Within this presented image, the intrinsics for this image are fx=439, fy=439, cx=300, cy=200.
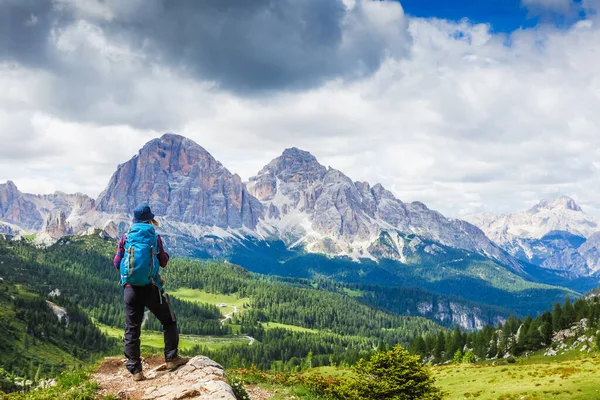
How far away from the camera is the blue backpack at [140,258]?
1795cm

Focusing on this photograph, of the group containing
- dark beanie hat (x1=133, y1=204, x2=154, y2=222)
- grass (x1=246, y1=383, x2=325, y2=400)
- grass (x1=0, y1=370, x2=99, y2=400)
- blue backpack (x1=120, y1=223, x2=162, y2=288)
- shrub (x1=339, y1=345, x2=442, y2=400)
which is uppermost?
dark beanie hat (x1=133, y1=204, x2=154, y2=222)

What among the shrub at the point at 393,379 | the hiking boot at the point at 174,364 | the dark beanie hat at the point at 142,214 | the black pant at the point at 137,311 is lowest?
the shrub at the point at 393,379

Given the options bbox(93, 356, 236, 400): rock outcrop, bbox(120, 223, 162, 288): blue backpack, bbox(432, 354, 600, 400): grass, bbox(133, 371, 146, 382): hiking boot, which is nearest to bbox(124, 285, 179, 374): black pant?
bbox(133, 371, 146, 382): hiking boot

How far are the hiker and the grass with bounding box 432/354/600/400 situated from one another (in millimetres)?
36030

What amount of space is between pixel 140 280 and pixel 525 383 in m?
45.4

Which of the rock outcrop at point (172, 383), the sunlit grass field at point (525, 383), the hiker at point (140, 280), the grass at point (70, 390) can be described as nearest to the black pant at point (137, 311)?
the hiker at point (140, 280)

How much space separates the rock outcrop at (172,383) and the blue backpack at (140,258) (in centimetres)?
434

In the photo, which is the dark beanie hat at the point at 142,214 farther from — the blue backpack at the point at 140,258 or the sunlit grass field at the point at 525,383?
the sunlit grass field at the point at 525,383

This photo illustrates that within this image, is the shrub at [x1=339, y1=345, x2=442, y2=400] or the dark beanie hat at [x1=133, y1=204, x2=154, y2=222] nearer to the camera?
the dark beanie hat at [x1=133, y1=204, x2=154, y2=222]

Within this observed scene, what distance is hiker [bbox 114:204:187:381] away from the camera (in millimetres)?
18078

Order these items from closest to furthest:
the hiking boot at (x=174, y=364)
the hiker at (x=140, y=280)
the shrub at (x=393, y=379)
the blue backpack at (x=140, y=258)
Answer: the blue backpack at (x=140, y=258), the hiker at (x=140, y=280), the hiking boot at (x=174, y=364), the shrub at (x=393, y=379)

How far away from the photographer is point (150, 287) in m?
18.9

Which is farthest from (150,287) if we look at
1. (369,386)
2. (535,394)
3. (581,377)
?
(581,377)

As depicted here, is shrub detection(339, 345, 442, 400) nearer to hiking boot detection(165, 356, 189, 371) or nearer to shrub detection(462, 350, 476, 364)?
hiking boot detection(165, 356, 189, 371)
